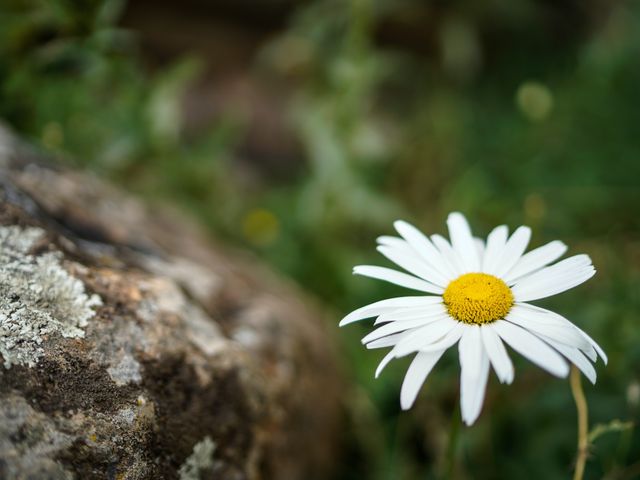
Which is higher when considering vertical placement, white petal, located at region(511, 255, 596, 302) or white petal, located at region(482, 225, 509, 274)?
white petal, located at region(482, 225, 509, 274)

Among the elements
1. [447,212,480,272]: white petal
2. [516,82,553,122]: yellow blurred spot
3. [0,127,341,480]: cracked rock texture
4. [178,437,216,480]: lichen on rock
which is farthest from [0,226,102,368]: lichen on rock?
[516,82,553,122]: yellow blurred spot

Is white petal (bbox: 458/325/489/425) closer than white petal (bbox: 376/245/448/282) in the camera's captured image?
Yes

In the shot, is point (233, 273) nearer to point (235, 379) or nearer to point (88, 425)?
point (235, 379)

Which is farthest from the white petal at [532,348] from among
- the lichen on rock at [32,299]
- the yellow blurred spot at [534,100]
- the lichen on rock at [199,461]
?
the yellow blurred spot at [534,100]

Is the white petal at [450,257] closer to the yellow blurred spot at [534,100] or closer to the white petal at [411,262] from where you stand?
the white petal at [411,262]

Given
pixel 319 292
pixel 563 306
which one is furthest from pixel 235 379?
pixel 319 292

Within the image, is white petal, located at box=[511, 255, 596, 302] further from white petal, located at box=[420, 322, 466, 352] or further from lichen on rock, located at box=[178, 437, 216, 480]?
lichen on rock, located at box=[178, 437, 216, 480]
